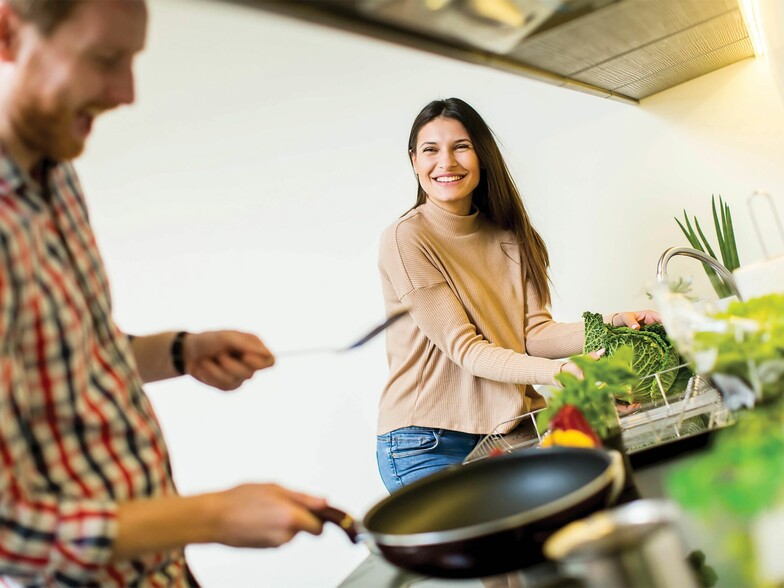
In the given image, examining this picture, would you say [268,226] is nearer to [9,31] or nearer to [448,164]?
[448,164]

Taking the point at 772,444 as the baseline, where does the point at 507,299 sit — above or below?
above

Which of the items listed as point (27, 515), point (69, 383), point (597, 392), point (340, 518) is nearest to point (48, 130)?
point (69, 383)

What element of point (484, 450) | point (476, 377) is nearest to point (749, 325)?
point (484, 450)

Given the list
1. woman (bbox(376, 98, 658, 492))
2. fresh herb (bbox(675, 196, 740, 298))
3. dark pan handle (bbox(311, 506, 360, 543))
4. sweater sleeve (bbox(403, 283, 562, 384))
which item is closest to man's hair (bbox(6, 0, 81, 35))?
dark pan handle (bbox(311, 506, 360, 543))

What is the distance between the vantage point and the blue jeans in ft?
6.98

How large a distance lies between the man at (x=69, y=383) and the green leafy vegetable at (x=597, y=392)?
0.42 meters

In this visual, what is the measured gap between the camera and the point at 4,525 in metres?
0.81

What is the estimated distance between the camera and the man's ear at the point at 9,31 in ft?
2.94

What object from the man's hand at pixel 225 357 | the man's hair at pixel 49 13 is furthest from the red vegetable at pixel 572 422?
the man's hair at pixel 49 13

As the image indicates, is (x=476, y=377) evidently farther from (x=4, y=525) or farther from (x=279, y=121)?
(x=279, y=121)

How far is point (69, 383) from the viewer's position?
910 millimetres

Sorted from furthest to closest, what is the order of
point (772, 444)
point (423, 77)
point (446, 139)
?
1. point (423, 77)
2. point (446, 139)
3. point (772, 444)

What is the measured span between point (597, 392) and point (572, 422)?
0.09m

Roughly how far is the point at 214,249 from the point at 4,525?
2808 mm
